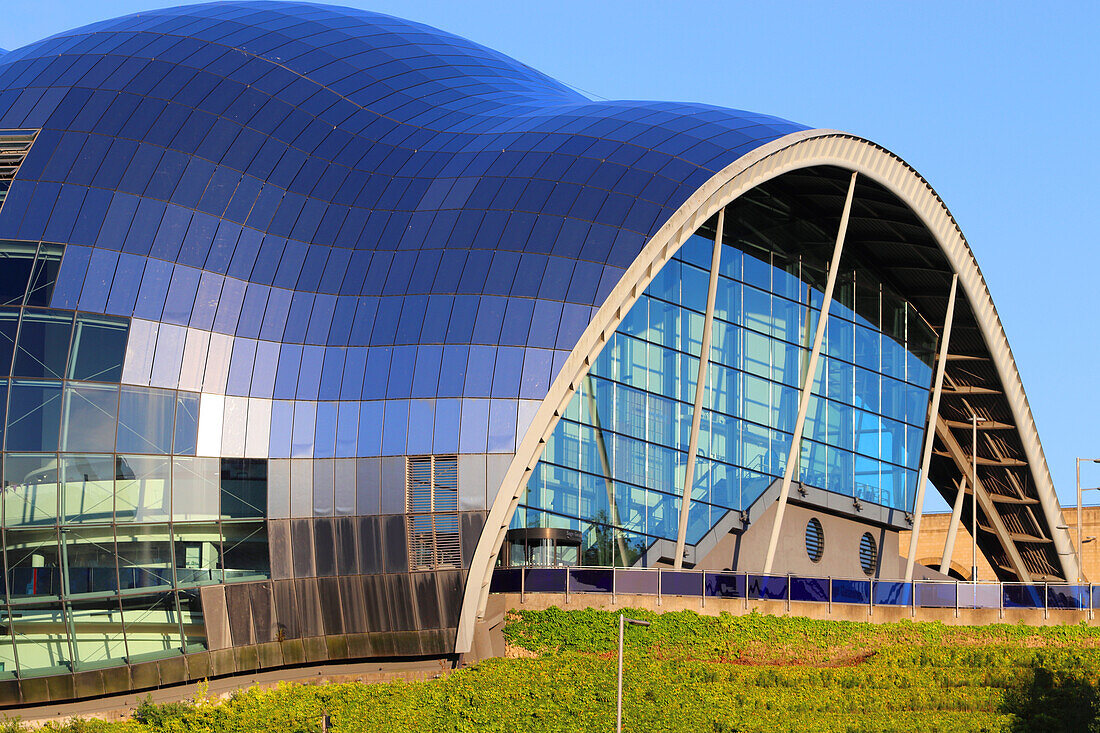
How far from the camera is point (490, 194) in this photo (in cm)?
4606

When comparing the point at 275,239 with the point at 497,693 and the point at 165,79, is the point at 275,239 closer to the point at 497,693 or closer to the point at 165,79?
the point at 165,79

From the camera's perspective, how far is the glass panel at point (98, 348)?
4084 cm

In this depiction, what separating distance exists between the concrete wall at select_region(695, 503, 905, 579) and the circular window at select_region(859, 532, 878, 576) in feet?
0.70

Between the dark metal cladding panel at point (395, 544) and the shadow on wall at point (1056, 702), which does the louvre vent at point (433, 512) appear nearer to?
the dark metal cladding panel at point (395, 544)

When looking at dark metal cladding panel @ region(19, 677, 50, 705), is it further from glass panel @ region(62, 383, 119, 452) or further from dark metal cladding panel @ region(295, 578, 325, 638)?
dark metal cladding panel @ region(295, 578, 325, 638)

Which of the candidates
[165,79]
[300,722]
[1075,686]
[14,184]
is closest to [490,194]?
[165,79]

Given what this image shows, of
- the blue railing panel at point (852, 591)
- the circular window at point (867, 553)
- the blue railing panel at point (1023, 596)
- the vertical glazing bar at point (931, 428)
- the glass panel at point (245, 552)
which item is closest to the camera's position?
the glass panel at point (245, 552)

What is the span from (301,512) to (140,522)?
184 inches

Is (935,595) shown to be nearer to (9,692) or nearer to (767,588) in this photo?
(767,588)

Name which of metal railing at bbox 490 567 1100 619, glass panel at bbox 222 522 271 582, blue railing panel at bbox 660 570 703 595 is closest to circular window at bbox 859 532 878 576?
metal railing at bbox 490 567 1100 619

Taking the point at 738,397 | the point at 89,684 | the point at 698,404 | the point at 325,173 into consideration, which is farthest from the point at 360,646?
the point at 738,397

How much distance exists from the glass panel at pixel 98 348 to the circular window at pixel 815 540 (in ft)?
96.0

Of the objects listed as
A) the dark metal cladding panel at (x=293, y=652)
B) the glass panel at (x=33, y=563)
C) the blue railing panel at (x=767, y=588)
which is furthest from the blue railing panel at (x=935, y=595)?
the glass panel at (x=33, y=563)

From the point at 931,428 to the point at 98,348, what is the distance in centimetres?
3587
